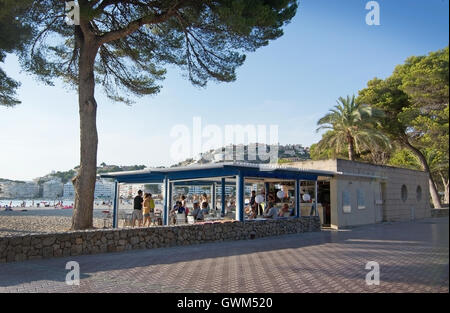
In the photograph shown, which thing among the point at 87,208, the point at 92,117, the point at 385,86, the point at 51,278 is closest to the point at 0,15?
the point at 92,117

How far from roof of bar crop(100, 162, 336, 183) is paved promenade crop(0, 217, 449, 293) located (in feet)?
11.0

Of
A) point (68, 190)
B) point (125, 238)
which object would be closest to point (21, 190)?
point (68, 190)

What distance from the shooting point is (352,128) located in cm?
2406

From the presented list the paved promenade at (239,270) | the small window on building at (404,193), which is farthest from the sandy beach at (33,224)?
the small window on building at (404,193)

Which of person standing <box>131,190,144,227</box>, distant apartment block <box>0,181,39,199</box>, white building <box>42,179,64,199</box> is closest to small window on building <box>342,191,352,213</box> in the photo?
person standing <box>131,190,144,227</box>

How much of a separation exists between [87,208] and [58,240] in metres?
3.16

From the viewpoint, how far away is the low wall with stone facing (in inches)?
343

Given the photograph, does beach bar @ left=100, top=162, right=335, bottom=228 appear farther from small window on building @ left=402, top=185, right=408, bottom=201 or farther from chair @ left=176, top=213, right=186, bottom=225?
small window on building @ left=402, top=185, right=408, bottom=201

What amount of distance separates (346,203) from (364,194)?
2.19 metres

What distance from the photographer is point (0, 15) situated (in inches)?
439

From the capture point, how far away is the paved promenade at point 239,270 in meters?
5.91

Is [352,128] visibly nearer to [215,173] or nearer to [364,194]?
[364,194]

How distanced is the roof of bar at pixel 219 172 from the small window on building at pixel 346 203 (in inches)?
57.9
